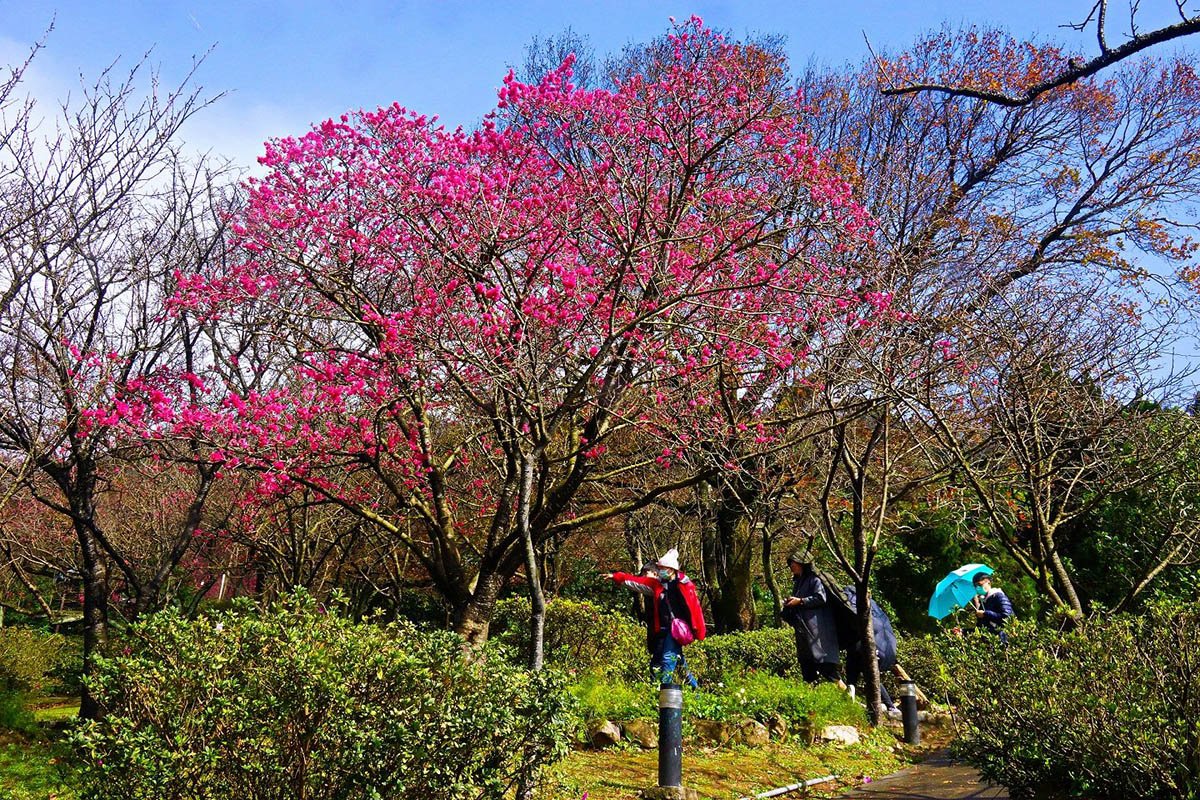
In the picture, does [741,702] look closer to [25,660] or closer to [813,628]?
[813,628]

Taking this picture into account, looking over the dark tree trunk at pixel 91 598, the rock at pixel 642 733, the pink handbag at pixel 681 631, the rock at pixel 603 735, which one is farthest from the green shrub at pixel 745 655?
the dark tree trunk at pixel 91 598

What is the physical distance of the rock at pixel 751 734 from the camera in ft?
23.1

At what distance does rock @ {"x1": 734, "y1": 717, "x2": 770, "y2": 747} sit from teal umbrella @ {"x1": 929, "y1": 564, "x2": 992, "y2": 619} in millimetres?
3318

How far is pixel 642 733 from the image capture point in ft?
22.4

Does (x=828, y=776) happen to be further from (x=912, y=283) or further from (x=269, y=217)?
(x=269, y=217)

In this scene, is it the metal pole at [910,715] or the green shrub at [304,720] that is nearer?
the green shrub at [304,720]

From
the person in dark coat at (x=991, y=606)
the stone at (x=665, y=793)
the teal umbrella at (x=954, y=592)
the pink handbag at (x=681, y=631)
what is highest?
the teal umbrella at (x=954, y=592)

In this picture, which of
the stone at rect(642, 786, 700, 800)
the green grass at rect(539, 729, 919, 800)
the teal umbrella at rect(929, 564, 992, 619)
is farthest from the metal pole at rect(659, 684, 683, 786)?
the teal umbrella at rect(929, 564, 992, 619)

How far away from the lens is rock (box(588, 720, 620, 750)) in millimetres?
6668

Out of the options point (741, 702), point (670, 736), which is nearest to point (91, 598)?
point (741, 702)

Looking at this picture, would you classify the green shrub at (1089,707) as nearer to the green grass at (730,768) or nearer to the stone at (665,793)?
the green grass at (730,768)

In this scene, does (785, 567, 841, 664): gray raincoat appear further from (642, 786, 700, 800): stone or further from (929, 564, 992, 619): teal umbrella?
(642, 786, 700, 800): stone

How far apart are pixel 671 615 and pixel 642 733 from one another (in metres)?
1.30

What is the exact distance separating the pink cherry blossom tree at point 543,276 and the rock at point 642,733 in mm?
1813
